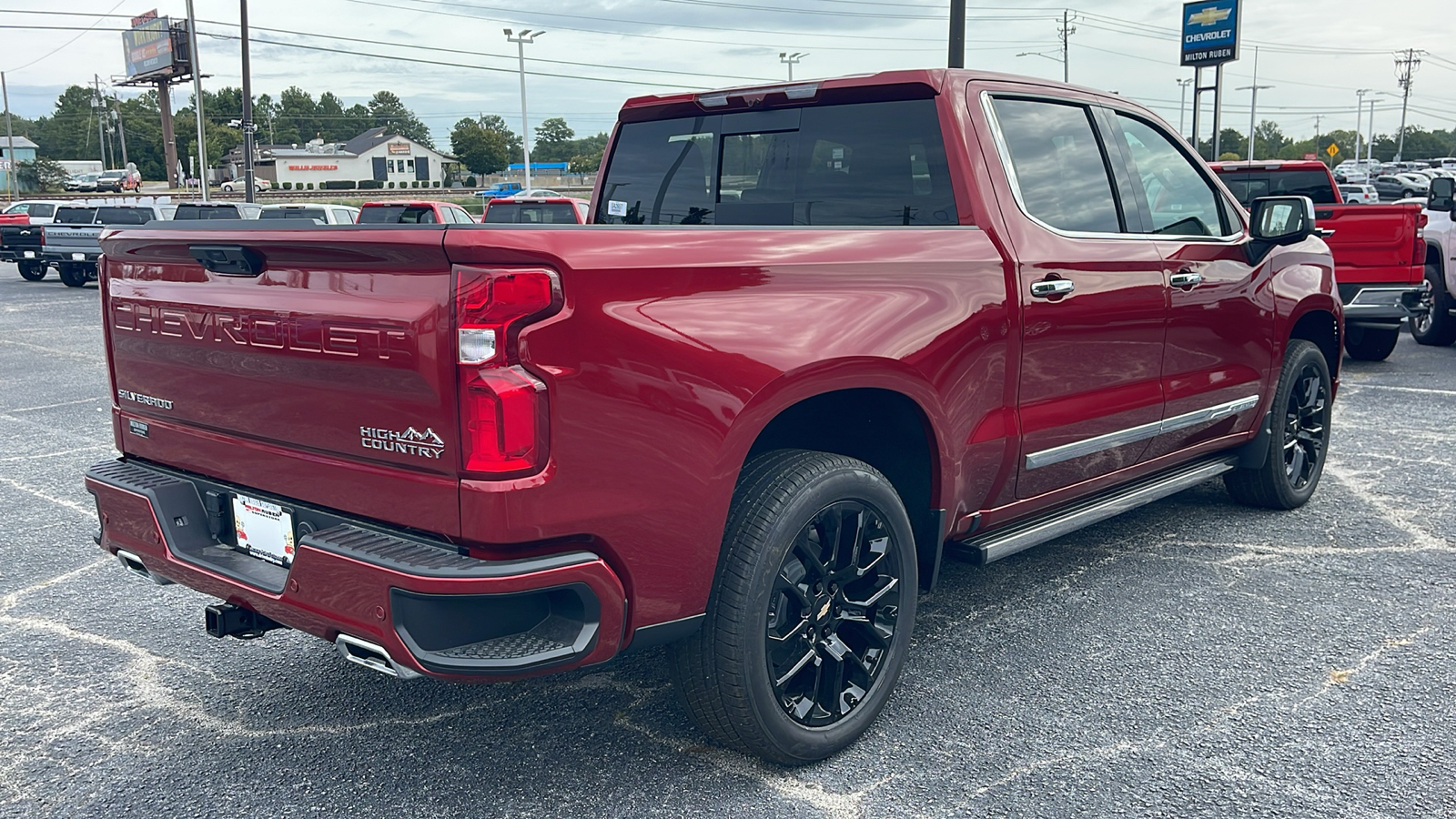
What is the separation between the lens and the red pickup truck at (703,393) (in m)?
2.46

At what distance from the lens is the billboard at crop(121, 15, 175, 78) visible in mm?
78312

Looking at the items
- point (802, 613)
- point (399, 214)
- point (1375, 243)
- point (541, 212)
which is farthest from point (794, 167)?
point (399, 214)

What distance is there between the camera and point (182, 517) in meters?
3.11

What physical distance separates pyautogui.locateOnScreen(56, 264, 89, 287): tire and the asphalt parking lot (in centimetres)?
2067

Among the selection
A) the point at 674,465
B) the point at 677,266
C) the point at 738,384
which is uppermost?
the point at 677,266

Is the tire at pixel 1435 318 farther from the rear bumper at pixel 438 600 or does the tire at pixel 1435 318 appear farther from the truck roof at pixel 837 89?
A: the rear bumper at pixel 438 600

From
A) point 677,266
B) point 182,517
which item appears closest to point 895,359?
point 677,266

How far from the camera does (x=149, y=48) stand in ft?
266

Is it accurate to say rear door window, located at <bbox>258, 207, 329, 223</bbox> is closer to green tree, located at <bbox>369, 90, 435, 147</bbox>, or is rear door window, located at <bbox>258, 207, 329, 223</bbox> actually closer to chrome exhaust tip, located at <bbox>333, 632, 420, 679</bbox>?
chrome exhaust tip, located at <bbox>333, 632, 420, 679</bbox>

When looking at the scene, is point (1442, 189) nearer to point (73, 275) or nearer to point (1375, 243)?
point (1375, 243)

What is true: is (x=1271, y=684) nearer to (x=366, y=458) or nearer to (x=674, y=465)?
(x=674, y=465)

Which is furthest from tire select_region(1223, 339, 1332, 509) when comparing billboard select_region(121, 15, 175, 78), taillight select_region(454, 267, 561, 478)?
billboard select_region(121, 15, 175, 78)

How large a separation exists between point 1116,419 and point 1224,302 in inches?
38.2

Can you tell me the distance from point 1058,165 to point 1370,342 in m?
8.72
